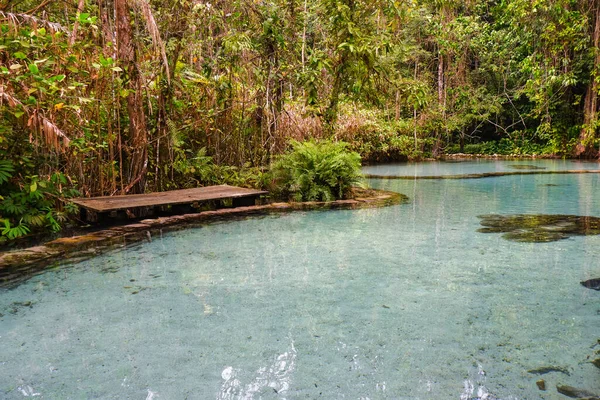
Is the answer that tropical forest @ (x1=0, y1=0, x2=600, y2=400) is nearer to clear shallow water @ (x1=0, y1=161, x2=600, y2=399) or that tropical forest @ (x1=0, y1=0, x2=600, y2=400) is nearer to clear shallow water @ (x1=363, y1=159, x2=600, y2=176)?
clear shallow water @ (x1=0, y1=161, x2=600, y2=399)

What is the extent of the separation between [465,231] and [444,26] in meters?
14.4

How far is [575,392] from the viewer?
1.86m

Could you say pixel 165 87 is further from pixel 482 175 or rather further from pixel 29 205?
pixel 482 175

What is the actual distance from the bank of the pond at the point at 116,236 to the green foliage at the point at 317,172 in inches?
10.7

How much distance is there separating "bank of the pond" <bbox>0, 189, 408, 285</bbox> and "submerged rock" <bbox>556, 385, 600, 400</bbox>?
3475 millimetres

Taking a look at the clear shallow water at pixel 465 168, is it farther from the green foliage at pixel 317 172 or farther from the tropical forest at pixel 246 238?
the green foliage at pixel 317 172

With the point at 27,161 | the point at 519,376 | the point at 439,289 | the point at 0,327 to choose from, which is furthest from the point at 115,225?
the point at 519,376

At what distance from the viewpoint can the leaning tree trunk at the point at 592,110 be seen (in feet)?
48.1

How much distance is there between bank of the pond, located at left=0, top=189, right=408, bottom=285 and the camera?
147 inches

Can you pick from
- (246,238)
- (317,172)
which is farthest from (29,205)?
(317,172)

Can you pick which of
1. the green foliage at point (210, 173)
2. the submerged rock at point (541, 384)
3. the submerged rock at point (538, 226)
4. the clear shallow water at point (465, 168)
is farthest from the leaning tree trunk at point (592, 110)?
the submerged rock at point (541, 384)

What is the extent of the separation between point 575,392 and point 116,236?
4.22 m

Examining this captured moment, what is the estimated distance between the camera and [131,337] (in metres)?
2.42

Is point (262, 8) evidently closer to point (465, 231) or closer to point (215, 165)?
point (215, 165)
